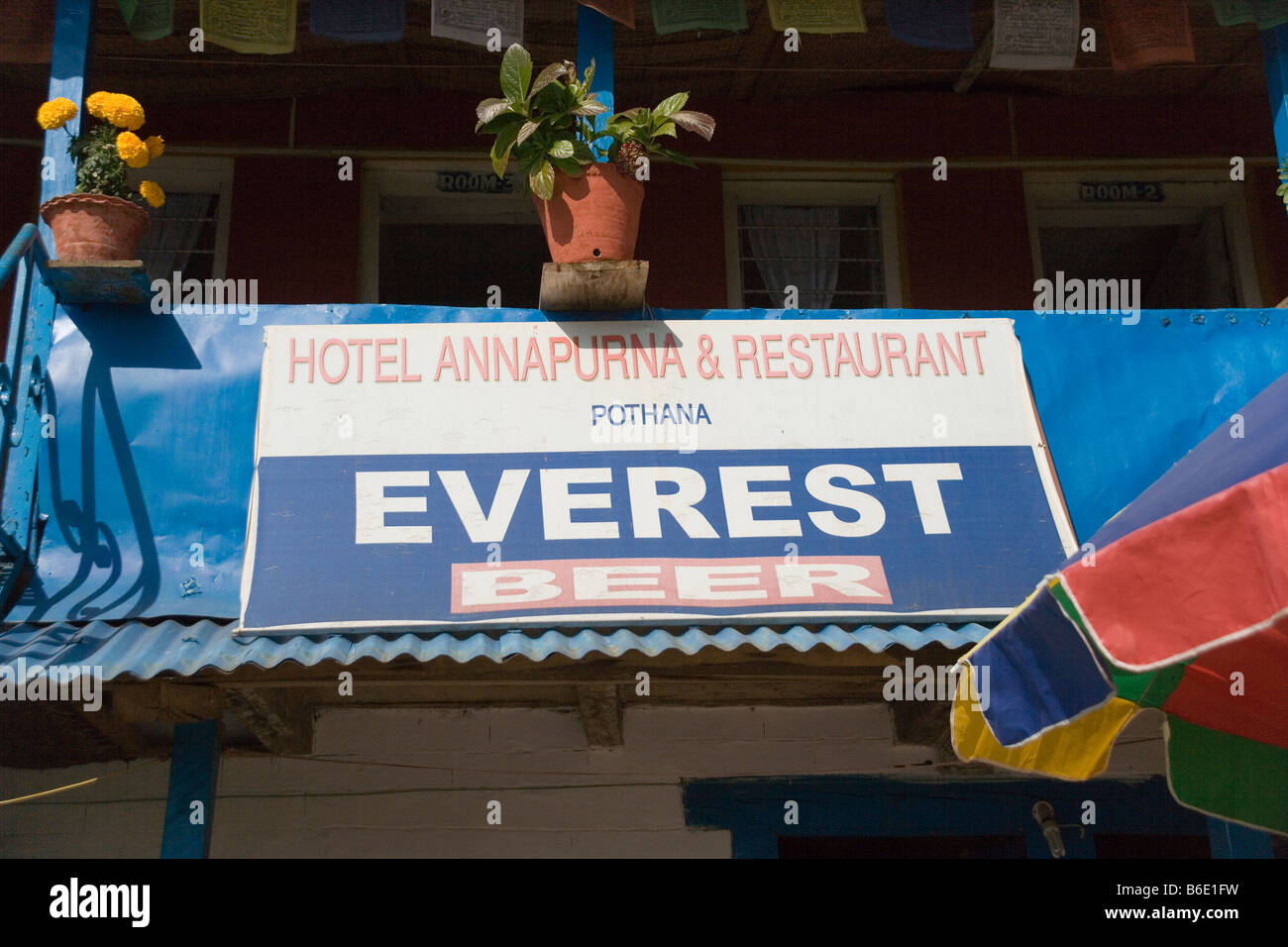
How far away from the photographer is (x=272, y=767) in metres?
6.78

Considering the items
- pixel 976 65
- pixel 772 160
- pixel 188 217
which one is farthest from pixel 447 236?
pixel 976 65

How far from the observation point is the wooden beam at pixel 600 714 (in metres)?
6.10

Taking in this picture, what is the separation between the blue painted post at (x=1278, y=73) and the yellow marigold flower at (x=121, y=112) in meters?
6.12

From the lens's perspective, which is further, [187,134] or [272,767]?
[187,134]

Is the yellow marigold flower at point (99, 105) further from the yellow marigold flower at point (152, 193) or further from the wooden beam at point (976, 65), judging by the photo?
the wooden beam at point (976, 65)

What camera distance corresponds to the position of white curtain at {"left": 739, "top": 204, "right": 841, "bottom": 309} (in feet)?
32.4

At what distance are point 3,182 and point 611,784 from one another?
6.23 metres

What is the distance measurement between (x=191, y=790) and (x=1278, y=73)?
6964 mm

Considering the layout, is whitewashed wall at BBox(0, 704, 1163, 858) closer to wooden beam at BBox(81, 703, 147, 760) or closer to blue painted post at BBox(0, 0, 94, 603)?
wooden beam at BBox(81, 703, 147, 760)

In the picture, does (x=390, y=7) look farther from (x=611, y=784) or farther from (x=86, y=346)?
(x=611, y=784)

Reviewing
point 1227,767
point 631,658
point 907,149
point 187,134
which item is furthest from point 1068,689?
point 187,134

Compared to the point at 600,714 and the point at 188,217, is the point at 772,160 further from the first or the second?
the point at 600,714

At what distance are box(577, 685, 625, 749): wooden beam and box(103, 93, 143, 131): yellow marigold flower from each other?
355 cm

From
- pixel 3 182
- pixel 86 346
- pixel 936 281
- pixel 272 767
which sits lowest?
pixel 272 767
